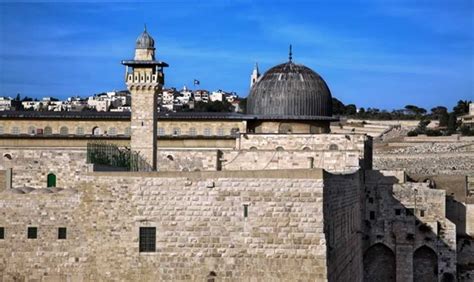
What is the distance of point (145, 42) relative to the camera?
28.6 m

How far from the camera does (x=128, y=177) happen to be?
63.2 ft

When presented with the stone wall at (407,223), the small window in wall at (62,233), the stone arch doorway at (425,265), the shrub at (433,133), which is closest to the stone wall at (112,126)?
the stone wall at (407,223)

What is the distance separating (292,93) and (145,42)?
7321mm

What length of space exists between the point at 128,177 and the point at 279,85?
15555 millimetres

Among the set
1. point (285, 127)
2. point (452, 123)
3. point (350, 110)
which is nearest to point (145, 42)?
point (285, 127)

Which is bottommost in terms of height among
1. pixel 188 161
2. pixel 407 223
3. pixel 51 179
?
pixel 407 223

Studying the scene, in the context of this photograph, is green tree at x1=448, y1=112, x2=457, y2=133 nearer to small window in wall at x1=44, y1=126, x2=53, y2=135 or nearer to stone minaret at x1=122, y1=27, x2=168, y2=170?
small window in wall at x1=44, y1=126, x2=53, y2=135

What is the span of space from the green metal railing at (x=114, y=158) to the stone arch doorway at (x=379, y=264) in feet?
29.7

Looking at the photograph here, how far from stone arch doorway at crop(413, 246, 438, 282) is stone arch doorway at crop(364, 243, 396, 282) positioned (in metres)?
0.86

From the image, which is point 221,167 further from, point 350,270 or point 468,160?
point 468,160

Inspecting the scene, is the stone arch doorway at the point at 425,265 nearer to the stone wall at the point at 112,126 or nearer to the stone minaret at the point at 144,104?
the stone minaret at the point at 144,104

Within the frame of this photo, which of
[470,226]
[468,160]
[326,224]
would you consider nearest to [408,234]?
[470,226]

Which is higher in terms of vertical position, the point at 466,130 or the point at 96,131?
A: the point at 466,130

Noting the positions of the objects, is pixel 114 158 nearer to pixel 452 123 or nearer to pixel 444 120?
pixel 452 123
